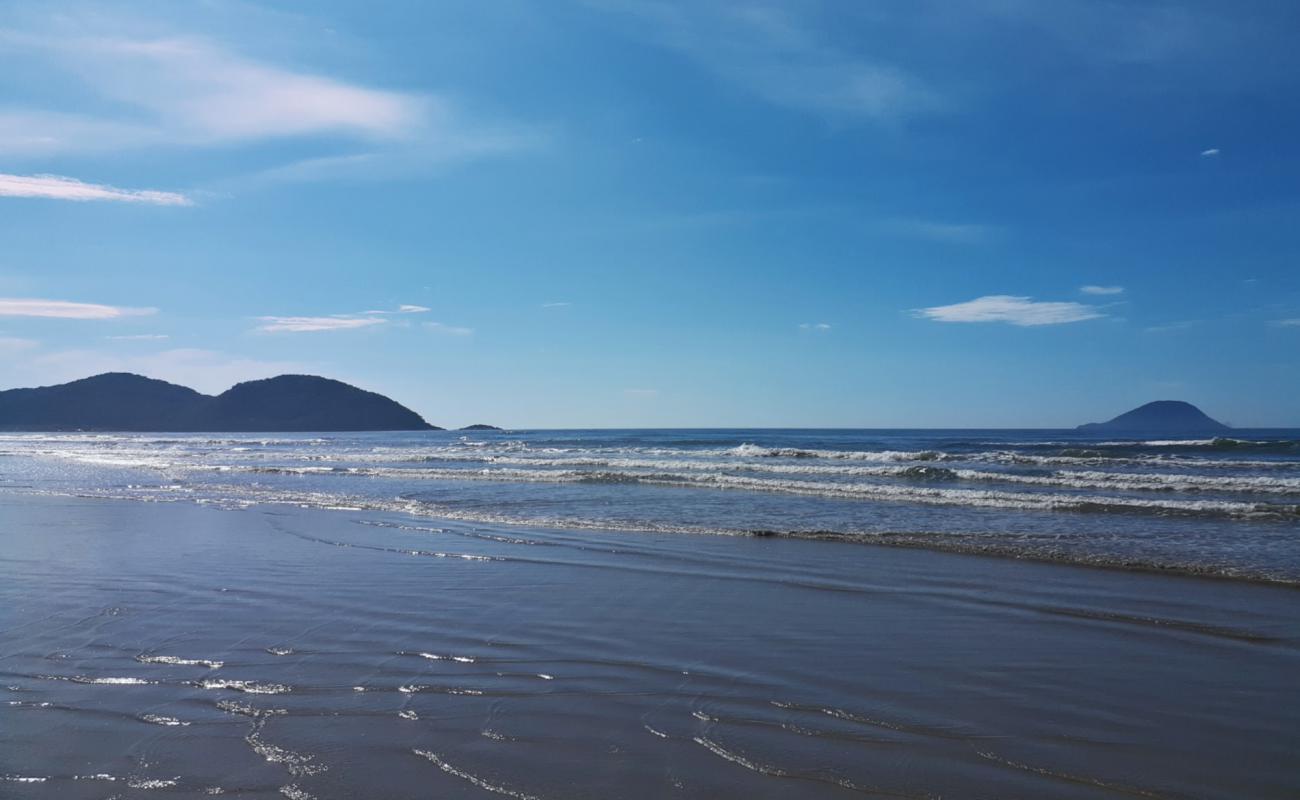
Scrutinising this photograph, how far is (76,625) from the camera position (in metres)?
7.23

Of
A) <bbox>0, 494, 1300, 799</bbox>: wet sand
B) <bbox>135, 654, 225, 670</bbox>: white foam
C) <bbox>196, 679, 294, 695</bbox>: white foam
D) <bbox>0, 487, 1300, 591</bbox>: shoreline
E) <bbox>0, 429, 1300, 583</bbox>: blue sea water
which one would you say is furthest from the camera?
<bbox>0, 429, 1300, 583</bbox>: blue sea water

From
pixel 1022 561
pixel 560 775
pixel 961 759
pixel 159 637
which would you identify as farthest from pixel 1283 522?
pixel 159 637

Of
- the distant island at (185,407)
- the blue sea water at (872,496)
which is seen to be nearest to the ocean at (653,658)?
the blue sea water at (872,496)

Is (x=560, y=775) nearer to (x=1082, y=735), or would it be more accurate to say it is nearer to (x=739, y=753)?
(x=739, y=753)

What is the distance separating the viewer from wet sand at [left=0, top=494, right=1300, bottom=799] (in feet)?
13.5

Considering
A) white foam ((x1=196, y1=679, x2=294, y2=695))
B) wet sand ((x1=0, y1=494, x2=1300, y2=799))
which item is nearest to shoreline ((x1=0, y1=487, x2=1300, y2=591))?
wet sand ((x1=0, y1=494, x2=1300, y2=799))

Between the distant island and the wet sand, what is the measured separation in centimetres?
16471

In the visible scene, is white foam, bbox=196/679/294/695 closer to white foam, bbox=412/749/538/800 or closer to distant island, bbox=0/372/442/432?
white foam, bbox=412/749/538/800

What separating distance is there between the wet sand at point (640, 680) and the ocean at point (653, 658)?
3cm

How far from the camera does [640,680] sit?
5719 mm

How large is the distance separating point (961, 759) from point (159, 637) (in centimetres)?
644

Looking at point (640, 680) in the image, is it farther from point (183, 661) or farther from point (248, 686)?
point (183, 661)

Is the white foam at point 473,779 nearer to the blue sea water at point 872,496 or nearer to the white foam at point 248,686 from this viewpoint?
the white foam at point 248,686

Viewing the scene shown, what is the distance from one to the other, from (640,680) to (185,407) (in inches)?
7362
